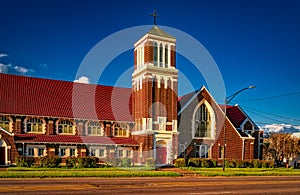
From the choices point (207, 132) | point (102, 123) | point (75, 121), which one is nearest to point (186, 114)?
point (207, 132)

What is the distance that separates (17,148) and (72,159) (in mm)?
6372

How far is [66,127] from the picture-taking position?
38.5m

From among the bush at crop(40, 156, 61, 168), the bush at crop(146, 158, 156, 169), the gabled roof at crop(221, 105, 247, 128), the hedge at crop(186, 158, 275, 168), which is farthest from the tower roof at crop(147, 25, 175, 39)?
the bush at crop(40, 156, 61, 168)

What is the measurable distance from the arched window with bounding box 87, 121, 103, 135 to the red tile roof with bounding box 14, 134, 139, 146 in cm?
88

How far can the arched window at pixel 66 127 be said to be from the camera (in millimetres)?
38125

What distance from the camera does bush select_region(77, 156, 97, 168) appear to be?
32.6 metres

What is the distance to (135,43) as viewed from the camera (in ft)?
141

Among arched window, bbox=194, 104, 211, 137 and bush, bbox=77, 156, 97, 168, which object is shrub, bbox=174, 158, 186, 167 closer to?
arched window, bbox=194, 104, 211, 137

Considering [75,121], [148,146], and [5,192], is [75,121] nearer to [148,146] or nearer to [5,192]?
[148,146]

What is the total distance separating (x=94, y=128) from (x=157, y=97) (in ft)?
29.9

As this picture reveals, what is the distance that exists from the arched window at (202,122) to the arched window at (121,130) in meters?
9.62

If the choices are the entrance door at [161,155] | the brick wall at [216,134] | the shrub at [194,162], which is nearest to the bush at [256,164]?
the brick wall at [216,134]

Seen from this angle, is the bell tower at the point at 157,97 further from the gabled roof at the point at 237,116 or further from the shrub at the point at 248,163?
the gabled roof at the point at 237,116

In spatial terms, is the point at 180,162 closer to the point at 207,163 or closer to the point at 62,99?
the point at 207,163
